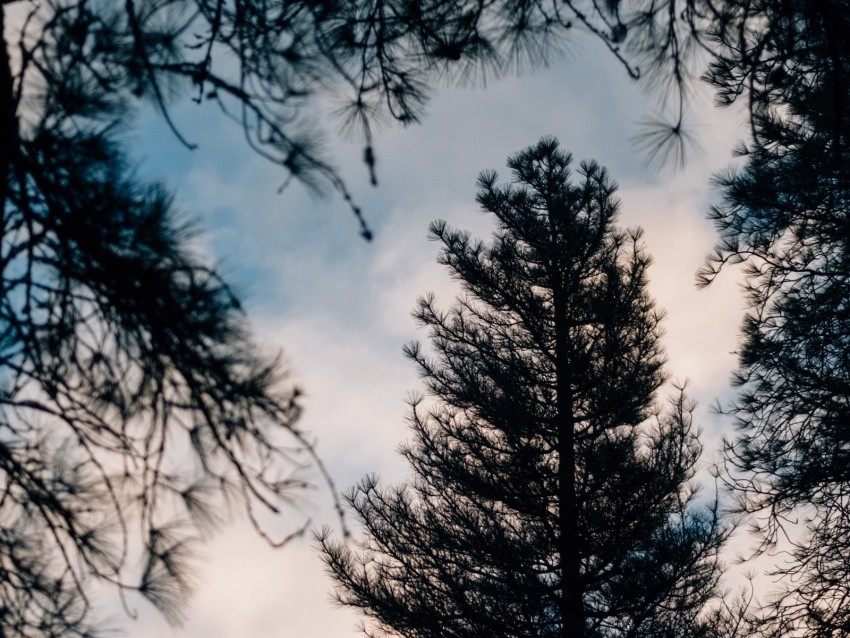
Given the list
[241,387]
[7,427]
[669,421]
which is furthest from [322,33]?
[669,421]

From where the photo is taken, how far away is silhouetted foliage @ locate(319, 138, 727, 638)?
7402mm

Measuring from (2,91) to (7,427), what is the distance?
4.16ft

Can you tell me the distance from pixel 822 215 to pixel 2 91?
6.46 metres

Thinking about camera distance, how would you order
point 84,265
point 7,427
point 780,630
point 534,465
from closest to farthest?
point 84,265 < point 7,427 < point 780,630 < point 534,465

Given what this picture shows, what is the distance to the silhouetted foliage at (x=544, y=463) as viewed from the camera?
740 cm

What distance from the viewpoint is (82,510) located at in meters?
2.77

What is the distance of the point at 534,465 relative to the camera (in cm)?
780

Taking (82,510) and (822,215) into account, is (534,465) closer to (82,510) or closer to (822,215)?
(822,215)

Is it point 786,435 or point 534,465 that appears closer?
point 786,435

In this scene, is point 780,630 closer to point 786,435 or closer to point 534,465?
point 786,435

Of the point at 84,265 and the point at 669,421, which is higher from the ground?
the point at 669,421

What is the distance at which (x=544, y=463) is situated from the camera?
7996 mm

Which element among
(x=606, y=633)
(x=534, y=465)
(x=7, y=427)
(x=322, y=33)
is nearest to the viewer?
(x=7, y=427)

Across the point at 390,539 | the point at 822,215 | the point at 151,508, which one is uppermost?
the point at 822,215
